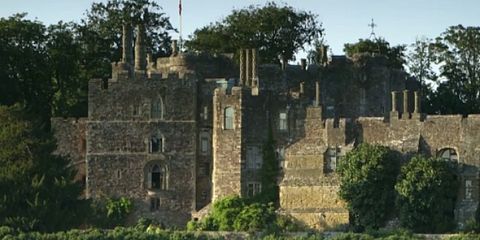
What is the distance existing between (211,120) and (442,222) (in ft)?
44.6

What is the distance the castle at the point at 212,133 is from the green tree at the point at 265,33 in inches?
493

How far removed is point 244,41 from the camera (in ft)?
339

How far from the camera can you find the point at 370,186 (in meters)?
78.7

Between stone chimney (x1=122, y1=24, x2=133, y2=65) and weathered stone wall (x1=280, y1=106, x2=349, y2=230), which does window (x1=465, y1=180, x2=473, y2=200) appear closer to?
weathered stone wall (x1=280, y1=106, x2=349, y2=230)

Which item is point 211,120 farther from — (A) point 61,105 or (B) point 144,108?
(A) point 61,105

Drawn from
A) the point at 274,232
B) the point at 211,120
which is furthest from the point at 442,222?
the point at 211,120

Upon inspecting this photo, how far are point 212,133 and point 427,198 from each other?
41.5 ft

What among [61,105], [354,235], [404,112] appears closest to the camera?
[354,235]

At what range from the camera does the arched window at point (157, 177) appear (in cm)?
8625

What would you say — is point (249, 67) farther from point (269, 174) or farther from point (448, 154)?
point (448, 154)

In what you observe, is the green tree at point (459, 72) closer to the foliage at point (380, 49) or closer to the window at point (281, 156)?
the foliage at point (380, 49)

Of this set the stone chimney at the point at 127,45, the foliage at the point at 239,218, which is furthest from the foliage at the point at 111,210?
the stone chimney at the point at 127,45

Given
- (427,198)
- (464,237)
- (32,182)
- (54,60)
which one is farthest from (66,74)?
(464,237)

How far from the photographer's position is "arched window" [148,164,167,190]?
283 feet
